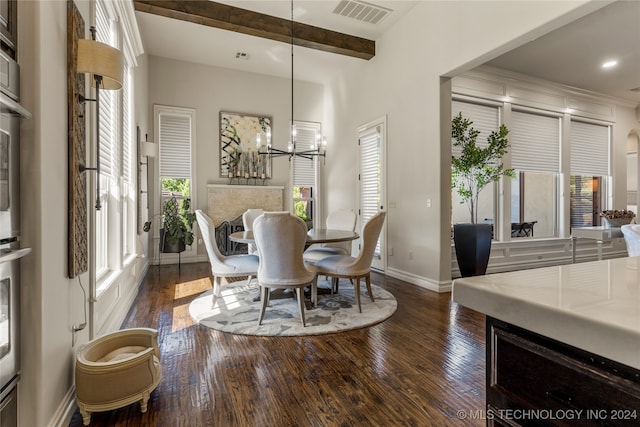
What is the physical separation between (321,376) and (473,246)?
2.93m

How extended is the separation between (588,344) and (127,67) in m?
4.75

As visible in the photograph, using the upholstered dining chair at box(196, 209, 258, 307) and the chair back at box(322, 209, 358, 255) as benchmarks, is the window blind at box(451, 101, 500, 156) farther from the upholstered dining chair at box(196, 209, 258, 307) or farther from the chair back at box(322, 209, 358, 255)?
the upholstered dining chair at box(196, 209, 258, 307)

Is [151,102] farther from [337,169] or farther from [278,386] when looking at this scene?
[278,386]

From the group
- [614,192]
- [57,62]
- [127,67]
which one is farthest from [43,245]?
[614,192]

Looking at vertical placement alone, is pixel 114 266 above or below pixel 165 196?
below

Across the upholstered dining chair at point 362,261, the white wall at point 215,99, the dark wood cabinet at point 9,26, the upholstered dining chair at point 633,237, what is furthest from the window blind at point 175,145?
the upholstered dining chair at point 633,237

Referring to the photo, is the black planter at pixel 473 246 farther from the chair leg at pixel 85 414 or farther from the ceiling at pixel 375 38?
the chair leg at pixel 85 414

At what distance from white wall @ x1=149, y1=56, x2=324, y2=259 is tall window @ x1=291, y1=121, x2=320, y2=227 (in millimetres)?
185

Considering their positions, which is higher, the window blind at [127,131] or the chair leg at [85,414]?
the window blind at [127,131]

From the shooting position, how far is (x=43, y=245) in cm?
145

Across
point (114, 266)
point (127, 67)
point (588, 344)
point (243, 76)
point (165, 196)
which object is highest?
point (243, 76)

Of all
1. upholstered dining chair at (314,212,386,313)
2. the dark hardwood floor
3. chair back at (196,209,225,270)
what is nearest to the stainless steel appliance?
the dark hardwood floor

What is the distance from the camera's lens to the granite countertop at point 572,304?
488mm

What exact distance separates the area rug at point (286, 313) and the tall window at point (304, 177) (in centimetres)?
321
